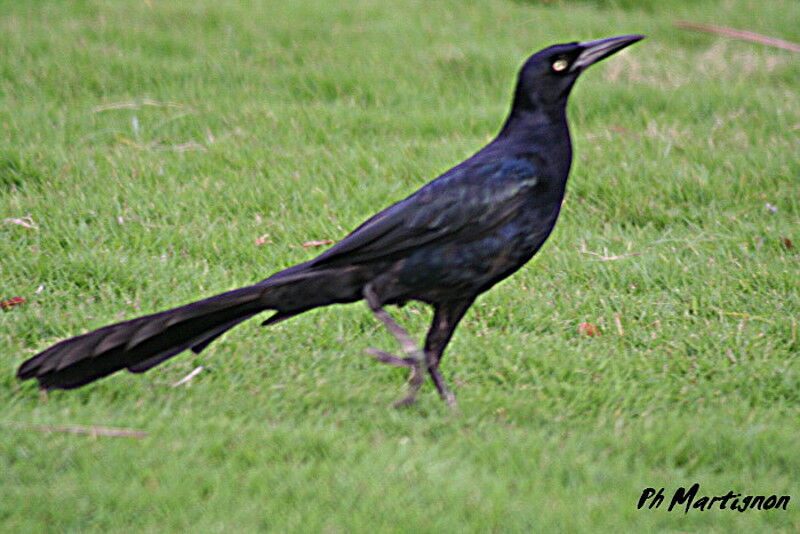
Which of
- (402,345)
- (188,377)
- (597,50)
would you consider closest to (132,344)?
(188,377)

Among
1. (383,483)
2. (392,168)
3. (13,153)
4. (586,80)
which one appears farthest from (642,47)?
(383,483)

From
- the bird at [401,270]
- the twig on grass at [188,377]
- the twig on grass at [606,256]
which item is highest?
the bird at [401,270]

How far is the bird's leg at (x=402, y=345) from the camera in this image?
11.2 feet

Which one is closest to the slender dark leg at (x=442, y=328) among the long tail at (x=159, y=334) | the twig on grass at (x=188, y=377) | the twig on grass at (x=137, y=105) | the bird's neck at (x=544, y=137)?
the long tail at (x=159, y=334)

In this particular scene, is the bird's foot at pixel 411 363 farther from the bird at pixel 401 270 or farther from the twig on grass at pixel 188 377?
the twig on grass at pixel 188 377

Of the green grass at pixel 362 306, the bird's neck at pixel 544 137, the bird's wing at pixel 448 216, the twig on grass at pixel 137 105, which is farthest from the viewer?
the twig on grass at pixel 137 105

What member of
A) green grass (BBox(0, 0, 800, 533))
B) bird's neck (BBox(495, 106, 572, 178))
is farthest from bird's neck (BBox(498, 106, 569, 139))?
green grass (BBox(0, 0, 800, 533))

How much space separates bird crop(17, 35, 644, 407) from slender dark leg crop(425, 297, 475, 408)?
1 cm

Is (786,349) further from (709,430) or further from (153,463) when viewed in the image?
(153,463)

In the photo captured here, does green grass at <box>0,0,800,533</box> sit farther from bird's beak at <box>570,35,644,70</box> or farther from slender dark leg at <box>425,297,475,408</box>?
bird's beak at <box>570,35,644,70</box>

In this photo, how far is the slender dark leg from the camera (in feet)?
11.7

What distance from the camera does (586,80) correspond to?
25.1 ft

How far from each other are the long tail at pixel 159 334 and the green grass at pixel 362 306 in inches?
7.7

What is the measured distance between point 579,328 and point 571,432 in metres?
1.01
